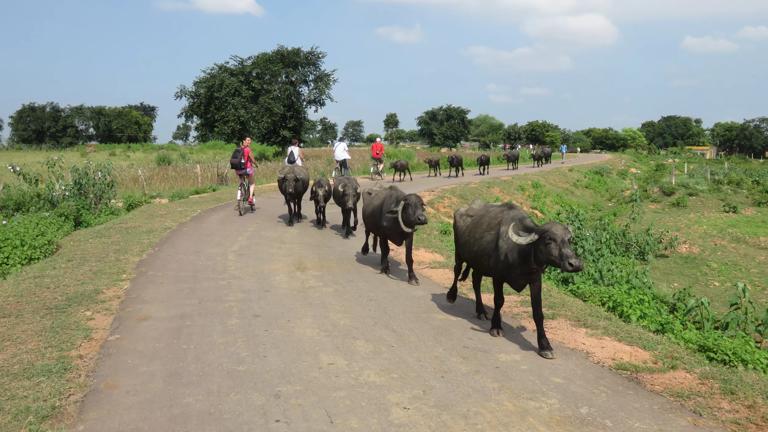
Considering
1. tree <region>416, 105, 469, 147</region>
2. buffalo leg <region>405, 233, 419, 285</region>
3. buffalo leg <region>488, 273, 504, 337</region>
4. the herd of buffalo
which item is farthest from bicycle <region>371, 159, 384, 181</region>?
tree <region>416, 105, 469, 147</region>

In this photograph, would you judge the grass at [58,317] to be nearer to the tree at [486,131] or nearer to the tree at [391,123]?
the tree at [486,131]

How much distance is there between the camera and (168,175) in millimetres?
24703

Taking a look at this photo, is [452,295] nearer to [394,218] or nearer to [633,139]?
[394,218]

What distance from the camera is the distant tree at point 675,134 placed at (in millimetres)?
139500

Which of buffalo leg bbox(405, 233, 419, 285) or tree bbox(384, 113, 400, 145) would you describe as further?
tree bbox(384, 113, 400, 145)

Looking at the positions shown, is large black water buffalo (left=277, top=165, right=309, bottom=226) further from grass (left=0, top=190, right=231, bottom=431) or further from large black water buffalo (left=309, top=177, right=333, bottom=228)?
grass (left=0, top=190, right=231, bottom=431)

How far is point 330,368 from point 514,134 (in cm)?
10396

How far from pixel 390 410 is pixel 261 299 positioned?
396cm

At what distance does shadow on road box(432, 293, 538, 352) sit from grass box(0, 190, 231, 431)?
4.79m

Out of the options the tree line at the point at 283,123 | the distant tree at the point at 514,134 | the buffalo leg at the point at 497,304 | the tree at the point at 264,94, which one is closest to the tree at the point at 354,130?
the tree line at the point at 283,123

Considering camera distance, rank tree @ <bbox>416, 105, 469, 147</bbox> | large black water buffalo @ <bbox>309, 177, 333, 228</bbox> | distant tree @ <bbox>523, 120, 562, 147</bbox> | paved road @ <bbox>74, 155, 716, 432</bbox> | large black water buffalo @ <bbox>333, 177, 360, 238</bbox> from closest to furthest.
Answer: paved road @ <bbox>74, 155, 716, 432</bbox> < large black water buffalo @ <bbox>333, 177, 360, 238</bbox> < large black water buffalo @ <bbox>309, 177, 333, 228</bbox> < tree @ <bbox>416, 105, 469, 147</bbox> < distant tree @ <bbox>523, 120, 562, 147</bbox>

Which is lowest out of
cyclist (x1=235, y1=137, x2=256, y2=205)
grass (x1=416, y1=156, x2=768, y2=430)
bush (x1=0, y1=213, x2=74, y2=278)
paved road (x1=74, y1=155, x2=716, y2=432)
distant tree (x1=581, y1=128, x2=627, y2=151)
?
grass (x1=416, y1=156, x2=768, y2=430)

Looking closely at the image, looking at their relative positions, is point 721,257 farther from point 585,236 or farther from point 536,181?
point 536,181

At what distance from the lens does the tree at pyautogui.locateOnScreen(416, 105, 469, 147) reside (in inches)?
3317
